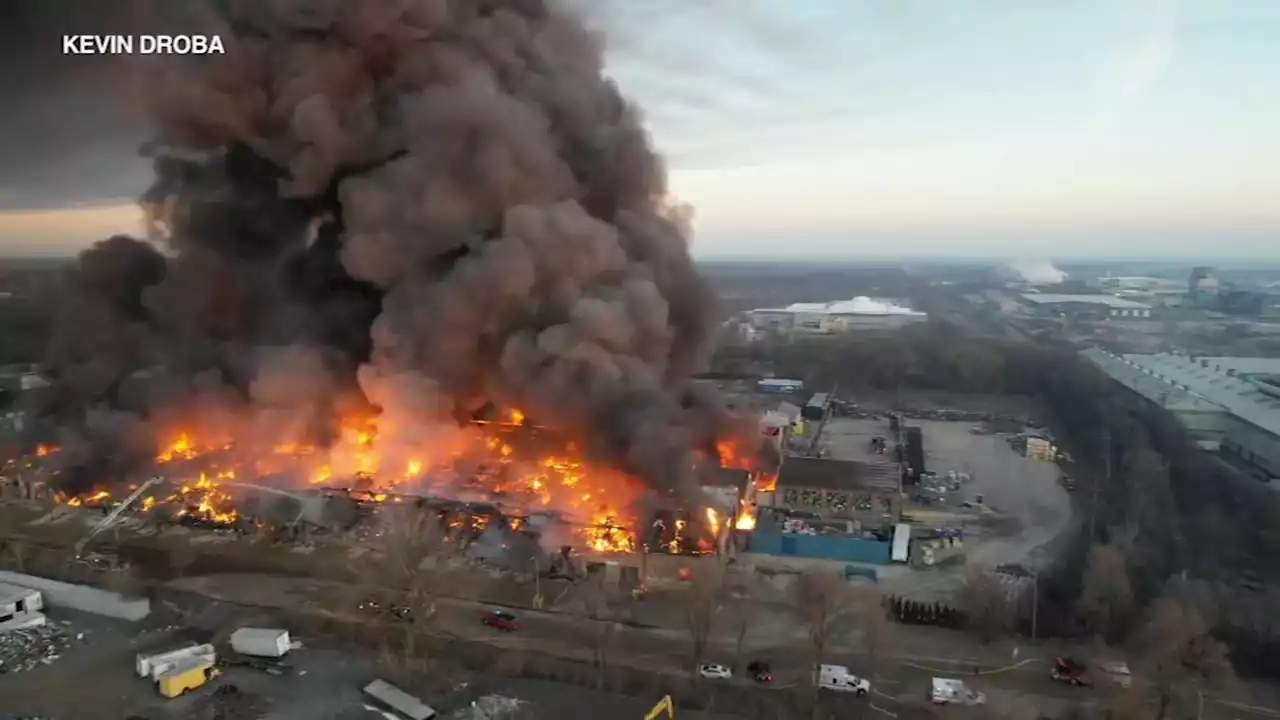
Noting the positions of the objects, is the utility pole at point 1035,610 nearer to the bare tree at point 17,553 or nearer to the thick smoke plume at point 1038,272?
the bare tree at point 17,553

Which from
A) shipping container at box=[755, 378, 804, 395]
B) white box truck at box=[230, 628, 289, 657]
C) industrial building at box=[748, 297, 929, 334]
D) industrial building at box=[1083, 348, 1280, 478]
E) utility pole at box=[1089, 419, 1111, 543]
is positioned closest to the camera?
white box truck at box=[230, 628, 289, 657]

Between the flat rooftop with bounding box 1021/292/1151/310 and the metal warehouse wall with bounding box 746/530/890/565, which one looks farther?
the flat rooftop with bounding box 1021/292/1151/310

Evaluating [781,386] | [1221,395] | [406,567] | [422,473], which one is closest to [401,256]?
[422,473]

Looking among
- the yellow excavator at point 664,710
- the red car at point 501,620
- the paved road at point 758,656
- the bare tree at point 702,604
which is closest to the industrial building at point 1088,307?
the paved road at point 758,656

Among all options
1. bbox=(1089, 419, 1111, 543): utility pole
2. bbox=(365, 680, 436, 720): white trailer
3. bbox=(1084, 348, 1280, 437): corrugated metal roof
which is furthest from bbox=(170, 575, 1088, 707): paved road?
bbox=(1084, 348, 1280, 437): corrugated metal roof

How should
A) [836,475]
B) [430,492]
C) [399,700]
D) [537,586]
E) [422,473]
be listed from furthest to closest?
[836,475] < [422,473] < [430,492] < [537,586] < [399,700]

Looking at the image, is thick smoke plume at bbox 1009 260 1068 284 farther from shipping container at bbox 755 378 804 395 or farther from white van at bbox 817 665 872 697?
white van at bbox 817 665 872 697

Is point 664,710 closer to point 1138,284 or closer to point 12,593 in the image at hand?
point 12,593
